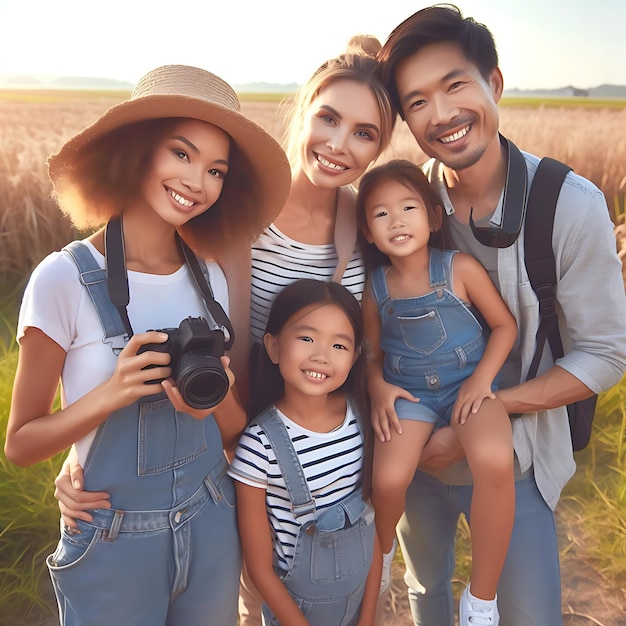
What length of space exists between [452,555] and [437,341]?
100cm

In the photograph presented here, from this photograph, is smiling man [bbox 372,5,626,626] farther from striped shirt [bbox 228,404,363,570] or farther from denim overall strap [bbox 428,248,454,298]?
striped shirt [bbox 228,404,363,570]

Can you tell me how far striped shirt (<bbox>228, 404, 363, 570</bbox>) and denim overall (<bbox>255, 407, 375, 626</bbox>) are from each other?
3 cm

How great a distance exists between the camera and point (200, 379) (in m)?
1.48

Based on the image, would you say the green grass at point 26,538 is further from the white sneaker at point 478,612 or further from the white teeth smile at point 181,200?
the white teeth smile at point 181,200

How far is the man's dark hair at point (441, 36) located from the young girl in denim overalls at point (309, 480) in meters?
0.91

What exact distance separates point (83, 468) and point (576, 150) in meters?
6.84

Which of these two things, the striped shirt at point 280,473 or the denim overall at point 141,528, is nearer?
the denim overall at point 141,528

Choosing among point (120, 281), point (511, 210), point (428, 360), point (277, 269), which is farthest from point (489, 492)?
point (120, 281)

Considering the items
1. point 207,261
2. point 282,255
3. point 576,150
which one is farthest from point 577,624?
point 576,150

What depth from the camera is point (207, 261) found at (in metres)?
1.96

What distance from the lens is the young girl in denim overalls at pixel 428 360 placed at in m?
2.07

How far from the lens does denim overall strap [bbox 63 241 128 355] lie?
157cm

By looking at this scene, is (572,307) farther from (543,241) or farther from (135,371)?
(135,371)

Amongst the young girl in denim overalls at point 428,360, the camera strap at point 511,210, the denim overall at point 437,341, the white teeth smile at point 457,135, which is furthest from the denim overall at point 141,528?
the white teeth smile at point 457,135
